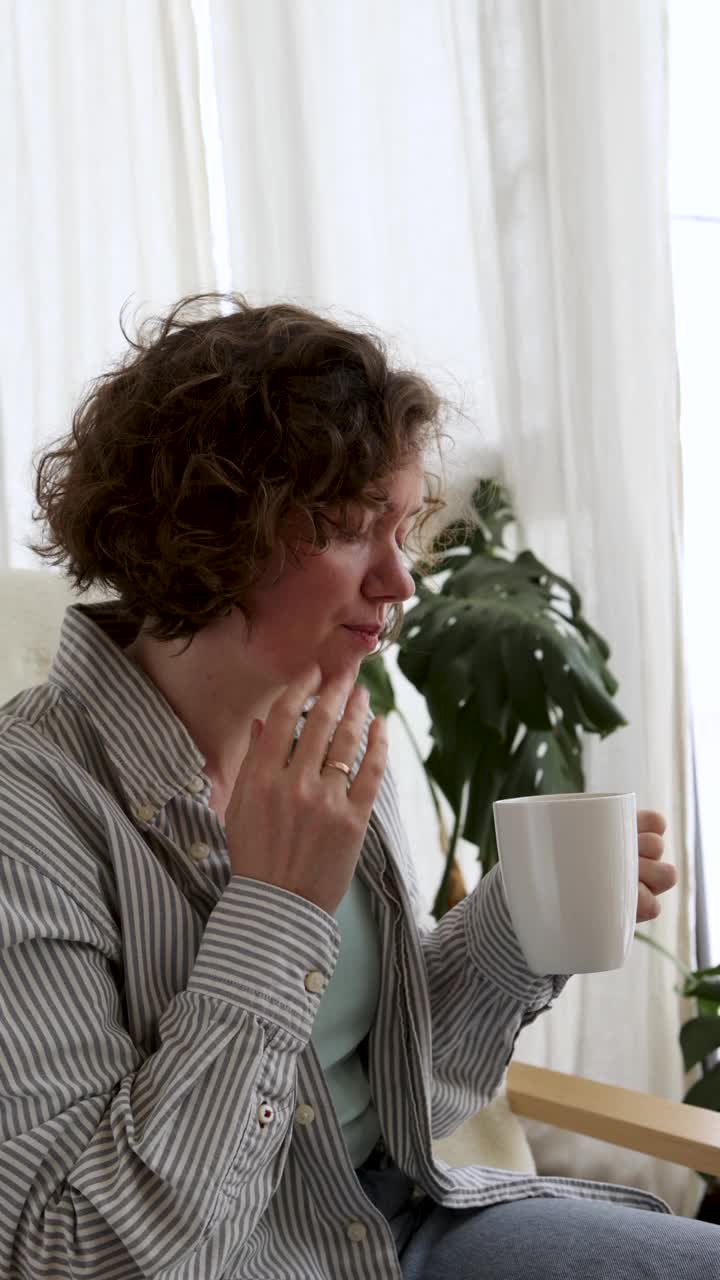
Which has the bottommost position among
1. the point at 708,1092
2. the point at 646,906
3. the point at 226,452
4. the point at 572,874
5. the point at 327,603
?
the point at 708,1092

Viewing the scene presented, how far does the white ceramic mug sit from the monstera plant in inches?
27.9

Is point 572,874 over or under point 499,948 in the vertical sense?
over

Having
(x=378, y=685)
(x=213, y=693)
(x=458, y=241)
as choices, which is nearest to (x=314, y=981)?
(x=213, y=693)

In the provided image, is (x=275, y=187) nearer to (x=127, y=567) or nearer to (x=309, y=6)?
(x=309, y=6)

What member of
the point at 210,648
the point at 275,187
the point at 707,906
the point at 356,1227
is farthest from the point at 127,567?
the point at 707,906

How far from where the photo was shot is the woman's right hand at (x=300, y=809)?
699 mm

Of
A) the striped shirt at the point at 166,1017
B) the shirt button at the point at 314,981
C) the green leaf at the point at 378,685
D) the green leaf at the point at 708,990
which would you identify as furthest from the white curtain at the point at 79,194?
the shirt button at the point at 314,981

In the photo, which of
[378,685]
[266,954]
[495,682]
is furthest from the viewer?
[378,685]

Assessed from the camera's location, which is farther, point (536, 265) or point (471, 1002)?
point (536, 265)

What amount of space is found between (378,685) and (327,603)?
34.3 inches

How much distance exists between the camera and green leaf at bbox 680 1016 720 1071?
133 cm

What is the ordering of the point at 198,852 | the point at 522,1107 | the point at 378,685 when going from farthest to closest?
1. the point at 378,685
2. the point at 522,1107
3. the point at 198,852

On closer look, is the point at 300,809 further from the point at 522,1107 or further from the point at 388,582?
the point at 522,1107

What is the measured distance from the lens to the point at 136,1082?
69cm
